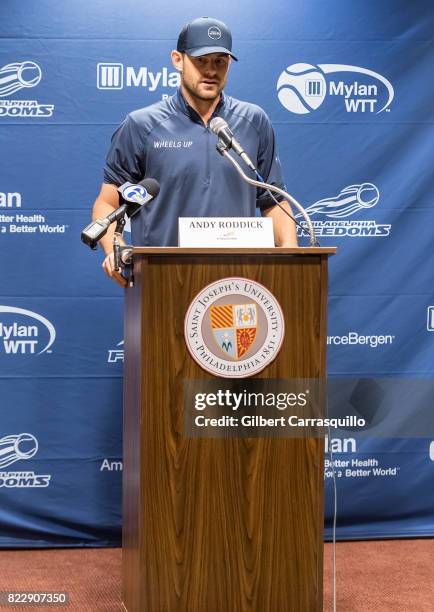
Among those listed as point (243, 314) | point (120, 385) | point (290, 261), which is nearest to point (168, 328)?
point (243, 314)

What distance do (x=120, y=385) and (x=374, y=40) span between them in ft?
6.12

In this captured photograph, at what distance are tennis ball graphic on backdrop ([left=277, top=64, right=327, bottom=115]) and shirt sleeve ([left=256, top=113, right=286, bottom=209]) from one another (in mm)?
725

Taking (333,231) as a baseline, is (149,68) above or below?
above

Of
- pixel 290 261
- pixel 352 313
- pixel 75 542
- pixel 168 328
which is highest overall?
pixel 352 313

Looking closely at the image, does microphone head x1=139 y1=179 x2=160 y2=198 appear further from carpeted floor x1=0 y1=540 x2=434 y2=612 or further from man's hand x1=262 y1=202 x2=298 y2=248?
carpeted floor x1=0 y1=540 x2=434 y2=612

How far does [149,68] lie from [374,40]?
99 centimetres

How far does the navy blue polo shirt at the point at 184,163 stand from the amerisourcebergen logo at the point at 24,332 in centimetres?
87

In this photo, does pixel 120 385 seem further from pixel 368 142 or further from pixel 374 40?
pixel 374 40

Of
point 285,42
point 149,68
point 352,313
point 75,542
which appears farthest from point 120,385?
point 285,42

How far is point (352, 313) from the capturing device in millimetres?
4027

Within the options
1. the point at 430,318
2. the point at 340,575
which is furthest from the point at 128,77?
the point at 340,575

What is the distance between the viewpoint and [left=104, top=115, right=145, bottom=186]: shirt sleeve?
3234mm

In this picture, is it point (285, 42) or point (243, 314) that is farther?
point (285, 42)

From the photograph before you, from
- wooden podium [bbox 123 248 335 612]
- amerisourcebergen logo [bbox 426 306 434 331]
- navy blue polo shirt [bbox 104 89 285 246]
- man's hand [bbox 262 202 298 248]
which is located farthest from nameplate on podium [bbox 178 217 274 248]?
amerisourcebergen logo [bbox 426 306 434 331]
